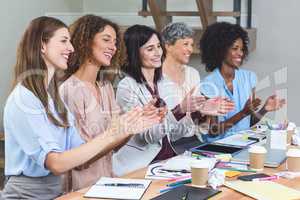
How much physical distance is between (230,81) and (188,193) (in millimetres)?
1707

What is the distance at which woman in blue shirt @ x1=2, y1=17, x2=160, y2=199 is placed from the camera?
1.78m

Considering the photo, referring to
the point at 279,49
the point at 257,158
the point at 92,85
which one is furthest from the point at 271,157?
the point at 279,49

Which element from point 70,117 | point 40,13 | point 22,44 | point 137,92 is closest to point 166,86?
point 137,92

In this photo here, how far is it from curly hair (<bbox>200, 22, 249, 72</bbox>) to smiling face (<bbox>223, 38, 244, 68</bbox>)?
23mm

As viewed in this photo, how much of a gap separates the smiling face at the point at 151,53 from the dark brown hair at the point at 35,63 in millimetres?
782

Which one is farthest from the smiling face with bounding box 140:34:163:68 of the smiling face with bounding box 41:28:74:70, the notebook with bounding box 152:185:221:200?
the notebook with bounding box 152:185:221:200

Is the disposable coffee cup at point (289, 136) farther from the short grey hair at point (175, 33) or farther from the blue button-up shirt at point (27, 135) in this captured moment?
the blue button-up shirt at point (27, 135)

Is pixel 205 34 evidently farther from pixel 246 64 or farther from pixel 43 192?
pixel 43 192

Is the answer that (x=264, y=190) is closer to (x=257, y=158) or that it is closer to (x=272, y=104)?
(x=257, y=158)

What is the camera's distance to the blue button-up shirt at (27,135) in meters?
1.78

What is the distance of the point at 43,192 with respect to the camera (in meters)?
1.87

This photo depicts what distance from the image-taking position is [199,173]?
1770 mm

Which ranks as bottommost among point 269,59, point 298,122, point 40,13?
point 298,122

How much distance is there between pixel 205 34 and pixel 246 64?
88 cm
